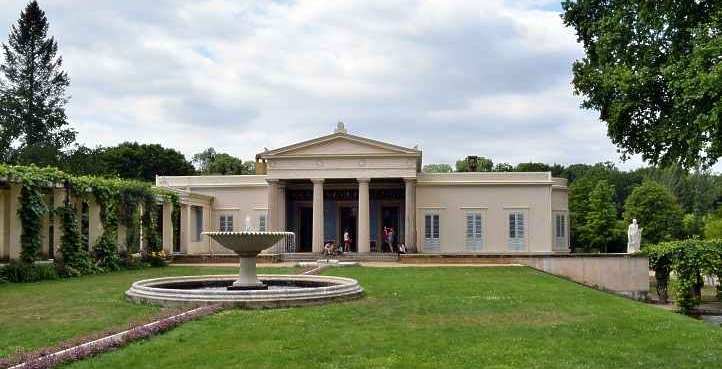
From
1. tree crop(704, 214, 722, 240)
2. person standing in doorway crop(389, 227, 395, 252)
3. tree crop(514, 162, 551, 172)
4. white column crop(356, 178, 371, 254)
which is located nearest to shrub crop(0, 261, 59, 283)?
white column crop(356, 178, 371, 254)

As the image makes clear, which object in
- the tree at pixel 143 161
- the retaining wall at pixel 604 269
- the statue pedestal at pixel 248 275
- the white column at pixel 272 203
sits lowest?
the retaining wall at pixel 604 269

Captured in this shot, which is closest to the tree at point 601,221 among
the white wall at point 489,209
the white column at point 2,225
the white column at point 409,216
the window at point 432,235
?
the white wall at point 489,209

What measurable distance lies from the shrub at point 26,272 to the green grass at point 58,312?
3.55 feet

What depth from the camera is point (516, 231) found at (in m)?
36.6

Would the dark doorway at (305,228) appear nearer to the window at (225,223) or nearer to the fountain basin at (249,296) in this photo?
the window at (225,223)

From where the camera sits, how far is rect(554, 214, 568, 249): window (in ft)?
125

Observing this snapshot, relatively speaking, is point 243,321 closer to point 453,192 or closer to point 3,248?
point 3,248

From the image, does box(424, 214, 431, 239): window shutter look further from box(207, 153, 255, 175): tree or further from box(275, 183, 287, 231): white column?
box(207, 153, 255, 175): tree

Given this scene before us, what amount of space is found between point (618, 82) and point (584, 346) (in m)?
11.0

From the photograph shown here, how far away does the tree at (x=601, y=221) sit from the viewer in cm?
5056

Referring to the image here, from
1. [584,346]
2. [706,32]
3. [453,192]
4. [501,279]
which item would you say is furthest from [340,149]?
[584,346]

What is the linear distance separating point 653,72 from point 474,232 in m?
19.2

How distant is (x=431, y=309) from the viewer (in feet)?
43.3

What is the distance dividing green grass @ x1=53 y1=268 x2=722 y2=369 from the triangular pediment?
779 inches
